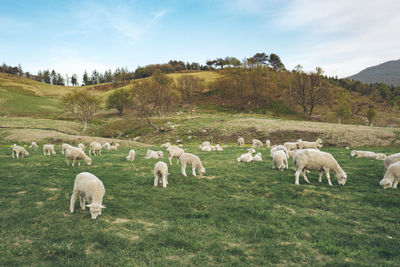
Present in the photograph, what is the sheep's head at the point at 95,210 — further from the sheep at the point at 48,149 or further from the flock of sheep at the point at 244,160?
the sheep at the point at 48,149

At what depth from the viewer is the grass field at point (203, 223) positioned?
19.6ft

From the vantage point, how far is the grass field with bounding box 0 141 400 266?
5965 millimetres

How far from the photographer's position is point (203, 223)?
7.91 meters

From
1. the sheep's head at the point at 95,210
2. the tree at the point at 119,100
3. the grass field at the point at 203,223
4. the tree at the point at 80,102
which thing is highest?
the tree at the point at 119,100

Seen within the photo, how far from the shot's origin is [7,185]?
11.5 m

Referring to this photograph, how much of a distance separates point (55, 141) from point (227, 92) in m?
65.7

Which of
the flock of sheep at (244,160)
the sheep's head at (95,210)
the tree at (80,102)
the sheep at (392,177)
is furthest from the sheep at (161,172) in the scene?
the tree at (80,102)

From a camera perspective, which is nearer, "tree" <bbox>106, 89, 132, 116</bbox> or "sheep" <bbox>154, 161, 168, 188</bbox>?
"sheep" <bbox>154, 161, 168, 188</bbox>

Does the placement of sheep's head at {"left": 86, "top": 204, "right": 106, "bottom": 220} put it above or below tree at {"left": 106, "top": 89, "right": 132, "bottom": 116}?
below

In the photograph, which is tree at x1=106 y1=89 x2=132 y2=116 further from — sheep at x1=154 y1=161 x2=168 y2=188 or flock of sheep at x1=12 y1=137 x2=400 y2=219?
sheep at x1=154 y1=161 x2=168 y2=188

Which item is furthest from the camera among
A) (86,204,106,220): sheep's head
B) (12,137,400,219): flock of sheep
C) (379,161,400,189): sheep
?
(379,161,400,189): sheep

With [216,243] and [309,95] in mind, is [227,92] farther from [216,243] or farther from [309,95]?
[216,243]

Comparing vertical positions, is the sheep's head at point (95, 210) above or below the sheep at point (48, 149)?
below

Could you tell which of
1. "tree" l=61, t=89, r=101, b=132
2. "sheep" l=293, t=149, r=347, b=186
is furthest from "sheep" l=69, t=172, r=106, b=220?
"tree" l=61, t=89, r=101, b=132
